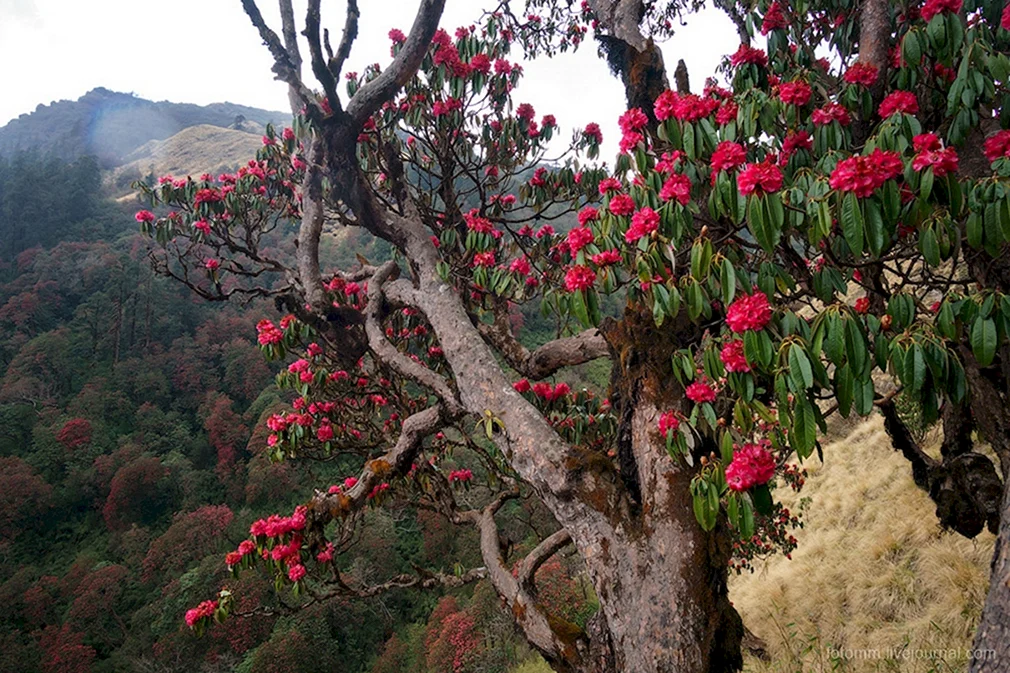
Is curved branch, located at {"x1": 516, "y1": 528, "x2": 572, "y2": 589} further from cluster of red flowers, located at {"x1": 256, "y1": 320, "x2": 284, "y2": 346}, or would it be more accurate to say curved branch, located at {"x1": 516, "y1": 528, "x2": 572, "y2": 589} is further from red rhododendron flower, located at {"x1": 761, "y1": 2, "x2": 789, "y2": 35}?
red rhododendron flower, located at {"x1": 761, "y1": 2, "x2": 789, "y2": 35}

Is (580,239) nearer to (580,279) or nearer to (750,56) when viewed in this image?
(580,279)

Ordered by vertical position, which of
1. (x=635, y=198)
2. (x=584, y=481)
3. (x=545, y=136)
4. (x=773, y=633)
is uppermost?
(x=545, y=136)

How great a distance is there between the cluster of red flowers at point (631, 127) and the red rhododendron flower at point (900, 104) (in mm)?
749

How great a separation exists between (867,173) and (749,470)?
2.52 feet

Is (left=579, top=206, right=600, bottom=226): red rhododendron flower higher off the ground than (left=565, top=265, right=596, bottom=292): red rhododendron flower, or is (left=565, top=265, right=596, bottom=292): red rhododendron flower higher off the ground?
(left=579, top=206, right=600, bottom=226): red rhododendron flower

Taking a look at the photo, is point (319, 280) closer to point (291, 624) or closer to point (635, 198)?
point (635, 198)

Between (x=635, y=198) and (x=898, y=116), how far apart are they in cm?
74

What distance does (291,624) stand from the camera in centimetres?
1194

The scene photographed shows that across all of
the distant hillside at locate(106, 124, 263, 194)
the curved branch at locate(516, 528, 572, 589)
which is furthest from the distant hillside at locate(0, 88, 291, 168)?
the curved branch at locate(516, 528, 572, 589)

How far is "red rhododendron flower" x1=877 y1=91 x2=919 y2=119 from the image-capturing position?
153 centimetres

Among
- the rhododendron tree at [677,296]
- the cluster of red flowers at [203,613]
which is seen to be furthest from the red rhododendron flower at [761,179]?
the cluster of red flowers at [203,613]

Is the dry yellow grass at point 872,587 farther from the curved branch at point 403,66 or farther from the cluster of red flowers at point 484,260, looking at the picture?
the curved branch at point 403,66

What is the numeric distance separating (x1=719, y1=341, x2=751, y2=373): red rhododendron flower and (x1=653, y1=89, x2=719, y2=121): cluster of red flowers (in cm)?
76

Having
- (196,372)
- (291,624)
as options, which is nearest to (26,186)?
(196,372)
